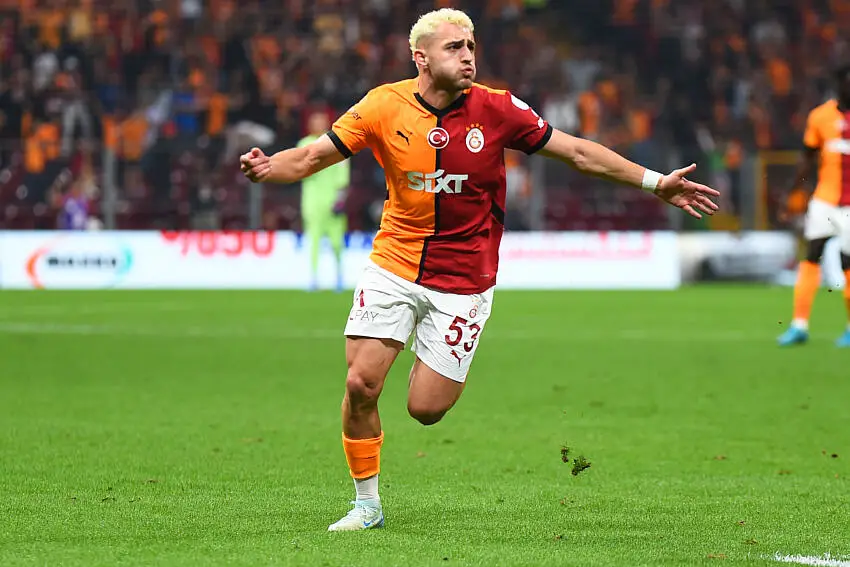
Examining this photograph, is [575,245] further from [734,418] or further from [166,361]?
[734,418]

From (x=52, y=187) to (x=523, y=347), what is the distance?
13.2 meters

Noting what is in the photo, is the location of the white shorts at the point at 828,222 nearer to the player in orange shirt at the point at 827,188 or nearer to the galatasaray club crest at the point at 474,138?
the player in orange shirt at the point at 827,188

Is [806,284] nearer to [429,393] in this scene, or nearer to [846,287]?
[846,287]

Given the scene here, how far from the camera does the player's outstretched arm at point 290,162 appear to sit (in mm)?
5824

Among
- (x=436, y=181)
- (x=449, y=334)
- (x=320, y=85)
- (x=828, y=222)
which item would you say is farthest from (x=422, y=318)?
(x=320, y=85)

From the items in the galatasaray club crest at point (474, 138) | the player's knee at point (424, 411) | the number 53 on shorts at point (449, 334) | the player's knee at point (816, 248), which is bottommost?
the player's knee at point (816, 248)

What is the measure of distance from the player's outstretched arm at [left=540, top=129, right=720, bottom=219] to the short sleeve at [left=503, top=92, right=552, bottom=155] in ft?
0.15

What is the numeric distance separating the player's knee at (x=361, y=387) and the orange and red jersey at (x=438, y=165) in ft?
1.55

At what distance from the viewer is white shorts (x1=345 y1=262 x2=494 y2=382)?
5965 millimetres

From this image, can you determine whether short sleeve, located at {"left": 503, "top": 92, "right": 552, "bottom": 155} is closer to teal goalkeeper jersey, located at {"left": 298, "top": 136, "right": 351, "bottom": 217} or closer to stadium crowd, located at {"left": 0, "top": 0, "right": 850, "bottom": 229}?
teal goalkeeper jersey, located at {"left": 298, "top": 136, "right": 351, "bottom": 217}

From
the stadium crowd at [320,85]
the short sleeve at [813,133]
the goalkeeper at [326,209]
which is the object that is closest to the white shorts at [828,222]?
the short sleeve at [813,133]

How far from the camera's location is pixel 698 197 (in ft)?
19.9

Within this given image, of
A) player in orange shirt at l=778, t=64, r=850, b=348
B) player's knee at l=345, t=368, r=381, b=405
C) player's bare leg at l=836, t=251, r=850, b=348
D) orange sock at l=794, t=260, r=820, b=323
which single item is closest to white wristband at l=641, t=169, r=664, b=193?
player's knee at l=345, t=368, r=381, b=405

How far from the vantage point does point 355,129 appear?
6012 millimetres
